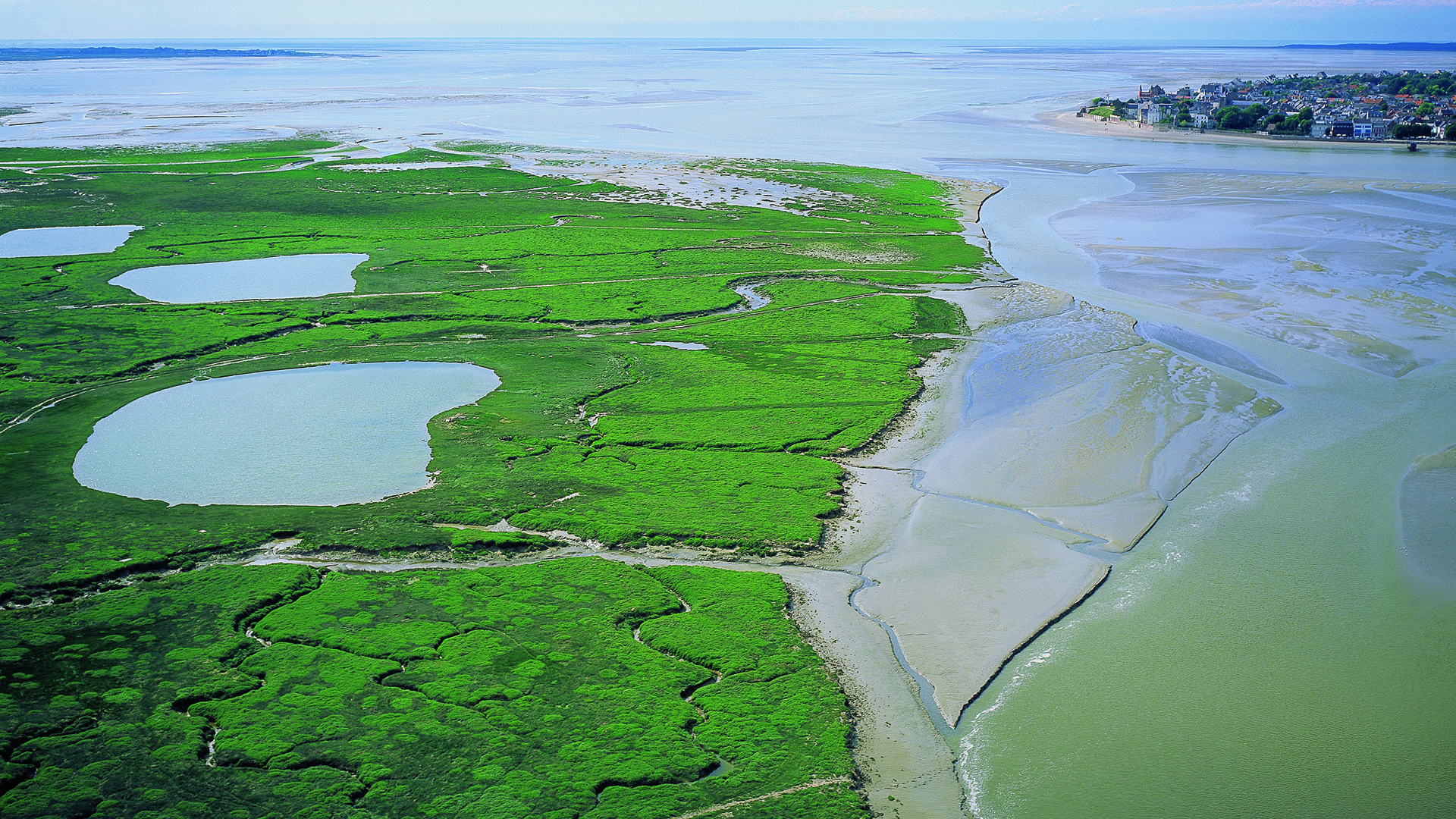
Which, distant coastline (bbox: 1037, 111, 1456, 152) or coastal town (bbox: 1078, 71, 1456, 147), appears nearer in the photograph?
distant coastline (bbox: 1037, 111, 1456, 152)

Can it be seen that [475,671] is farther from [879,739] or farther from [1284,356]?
[1284,356]

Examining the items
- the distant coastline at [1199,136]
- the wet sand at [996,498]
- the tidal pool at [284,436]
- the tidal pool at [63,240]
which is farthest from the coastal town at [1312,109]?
the tidal pool at [63,240]

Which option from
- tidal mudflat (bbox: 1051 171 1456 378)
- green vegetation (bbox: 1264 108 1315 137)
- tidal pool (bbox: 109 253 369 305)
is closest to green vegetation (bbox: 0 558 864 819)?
tidal pool (bbox: 109 253 369 305)

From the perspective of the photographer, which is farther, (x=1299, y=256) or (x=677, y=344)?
(x=1299, y=256)

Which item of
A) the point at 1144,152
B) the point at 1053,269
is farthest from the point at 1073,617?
the point at 1144,152

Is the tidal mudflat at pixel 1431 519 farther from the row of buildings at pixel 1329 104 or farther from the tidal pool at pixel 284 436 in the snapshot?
the row of buildings at pixel 1329 104

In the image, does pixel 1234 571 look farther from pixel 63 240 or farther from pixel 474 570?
pixel 63 240

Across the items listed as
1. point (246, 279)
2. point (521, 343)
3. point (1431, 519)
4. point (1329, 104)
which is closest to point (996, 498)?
point (1431, 519)

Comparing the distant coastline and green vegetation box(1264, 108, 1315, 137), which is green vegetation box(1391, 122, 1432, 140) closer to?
the distant coastline
